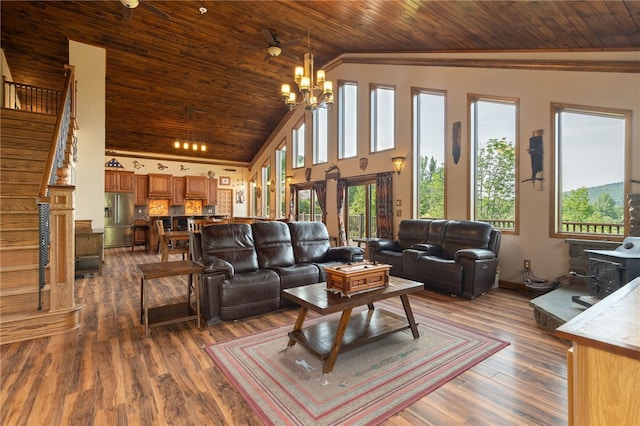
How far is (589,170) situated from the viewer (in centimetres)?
414

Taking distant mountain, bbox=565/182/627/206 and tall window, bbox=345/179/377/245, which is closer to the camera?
distant mountain, bbox=565/182/627/206

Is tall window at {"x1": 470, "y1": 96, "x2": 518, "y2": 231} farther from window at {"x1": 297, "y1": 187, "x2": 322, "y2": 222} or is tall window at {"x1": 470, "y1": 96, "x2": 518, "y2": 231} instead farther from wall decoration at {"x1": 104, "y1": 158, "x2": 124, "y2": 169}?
wall decoration at {"x1": 104, "y1": 158, "x2": 124, "y2": 169}

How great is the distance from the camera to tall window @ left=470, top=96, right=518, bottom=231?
486cm

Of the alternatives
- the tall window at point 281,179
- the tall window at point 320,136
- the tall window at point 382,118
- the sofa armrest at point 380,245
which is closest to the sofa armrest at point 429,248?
the sofa armrest at point 380,245

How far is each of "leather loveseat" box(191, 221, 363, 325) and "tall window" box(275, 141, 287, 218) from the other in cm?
615

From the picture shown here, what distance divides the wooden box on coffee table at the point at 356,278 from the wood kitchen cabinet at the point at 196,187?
9923mm

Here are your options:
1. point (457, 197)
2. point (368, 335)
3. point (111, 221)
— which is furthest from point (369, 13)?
point (111, 221)

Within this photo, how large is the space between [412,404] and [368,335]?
687 mm

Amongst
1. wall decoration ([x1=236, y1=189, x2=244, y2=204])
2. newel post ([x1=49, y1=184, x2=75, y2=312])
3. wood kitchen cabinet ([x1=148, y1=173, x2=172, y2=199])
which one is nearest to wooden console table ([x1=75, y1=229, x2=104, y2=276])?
newel post ([x1=49, y1=184, x2=75, y2=312])

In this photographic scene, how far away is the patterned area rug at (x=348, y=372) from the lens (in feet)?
6.20

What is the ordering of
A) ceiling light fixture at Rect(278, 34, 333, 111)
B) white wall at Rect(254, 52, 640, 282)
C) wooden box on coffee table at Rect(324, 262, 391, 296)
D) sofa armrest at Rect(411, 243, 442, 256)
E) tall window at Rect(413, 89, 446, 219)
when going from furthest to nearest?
tall window at Rect(413, 89, 446, 219) → sofa armrest at Rect(411, 243, 442, 256) → ceiling light fixture at Rect(278, 34, 333, 111) → white wall at Rect(254, 52, 640, 282) → wooden box on coffee table at Rect(324, 262, 391, 296)

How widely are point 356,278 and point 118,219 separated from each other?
9.31 m

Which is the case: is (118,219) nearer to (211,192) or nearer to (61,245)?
(211,192)

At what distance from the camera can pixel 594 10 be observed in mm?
3037
